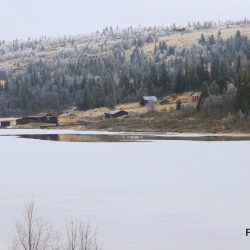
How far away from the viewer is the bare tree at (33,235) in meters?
23.4

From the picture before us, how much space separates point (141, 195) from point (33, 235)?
11.7m

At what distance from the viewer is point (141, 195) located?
36281mm

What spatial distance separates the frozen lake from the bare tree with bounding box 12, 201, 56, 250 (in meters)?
0.59

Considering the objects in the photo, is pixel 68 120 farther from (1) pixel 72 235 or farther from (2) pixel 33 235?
(1) pixel 72 235

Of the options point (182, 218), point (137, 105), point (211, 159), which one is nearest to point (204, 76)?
point (137, 105)

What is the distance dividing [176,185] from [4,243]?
57.3ft

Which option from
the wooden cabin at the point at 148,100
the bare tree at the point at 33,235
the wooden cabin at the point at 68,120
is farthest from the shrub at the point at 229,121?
the bare tree at the point at 33,235

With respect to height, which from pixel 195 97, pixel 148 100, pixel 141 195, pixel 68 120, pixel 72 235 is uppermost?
pixel 72 235

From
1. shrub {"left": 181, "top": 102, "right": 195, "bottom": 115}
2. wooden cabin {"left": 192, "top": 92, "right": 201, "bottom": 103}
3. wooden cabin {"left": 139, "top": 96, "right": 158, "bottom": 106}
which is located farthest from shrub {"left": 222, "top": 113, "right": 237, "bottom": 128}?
wooden cabin {"left": 139, "top": 96, "right": 158, "bottom": 106}

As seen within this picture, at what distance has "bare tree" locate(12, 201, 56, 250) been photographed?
76.8ft

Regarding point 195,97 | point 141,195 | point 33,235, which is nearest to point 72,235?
point 33,235

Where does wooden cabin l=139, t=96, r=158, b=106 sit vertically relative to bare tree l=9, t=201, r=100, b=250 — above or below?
below

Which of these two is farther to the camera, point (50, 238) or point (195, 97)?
point (195, 97)

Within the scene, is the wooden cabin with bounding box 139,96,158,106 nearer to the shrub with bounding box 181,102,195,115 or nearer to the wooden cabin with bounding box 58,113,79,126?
the wooden cabin with bounding box 58,113,79,126
